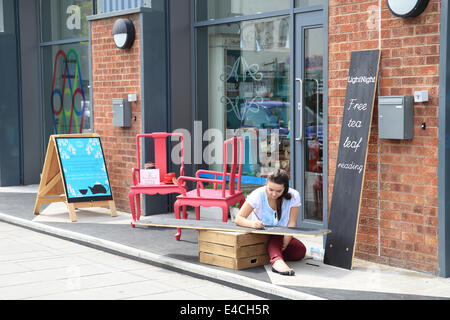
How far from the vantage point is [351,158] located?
6.04 m

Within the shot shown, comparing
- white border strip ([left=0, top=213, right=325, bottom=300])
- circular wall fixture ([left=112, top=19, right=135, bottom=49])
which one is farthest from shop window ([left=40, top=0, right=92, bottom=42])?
white border strip ([left=0, top=213, right=325, bottom=300])

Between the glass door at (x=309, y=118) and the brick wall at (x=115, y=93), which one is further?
the brick wall at (x=115, y=93)

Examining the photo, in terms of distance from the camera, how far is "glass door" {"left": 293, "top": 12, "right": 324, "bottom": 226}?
747 cm

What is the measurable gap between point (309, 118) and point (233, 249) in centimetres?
231

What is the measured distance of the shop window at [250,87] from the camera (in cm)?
795

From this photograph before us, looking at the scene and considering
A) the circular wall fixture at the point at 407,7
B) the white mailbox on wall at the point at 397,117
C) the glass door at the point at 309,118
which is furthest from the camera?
the glass door at the point at 309,118

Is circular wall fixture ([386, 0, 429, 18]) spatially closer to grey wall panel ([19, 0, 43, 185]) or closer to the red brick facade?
the red brick facade

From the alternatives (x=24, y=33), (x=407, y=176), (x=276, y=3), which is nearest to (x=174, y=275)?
(x=407, y=176)

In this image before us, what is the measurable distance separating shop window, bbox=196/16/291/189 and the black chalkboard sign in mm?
1806

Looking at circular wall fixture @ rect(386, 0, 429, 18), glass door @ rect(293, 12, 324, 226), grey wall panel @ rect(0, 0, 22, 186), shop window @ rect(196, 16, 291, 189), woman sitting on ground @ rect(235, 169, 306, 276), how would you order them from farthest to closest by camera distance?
grey wall panel @ rect(0, 0, 22, 186) < shop window @ rect(196, 16, 291, 189) < glass door @ rect(293, 12, 324, 226) < woman sitting on ground @ rect(235, 169, 306, 276) < circular wall fixture @ rect(386, 0, 429, 18)

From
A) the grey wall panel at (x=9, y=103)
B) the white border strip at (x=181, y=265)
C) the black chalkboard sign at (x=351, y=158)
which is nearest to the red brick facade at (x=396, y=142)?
the black chalkboard sign at (x=351, y=158)

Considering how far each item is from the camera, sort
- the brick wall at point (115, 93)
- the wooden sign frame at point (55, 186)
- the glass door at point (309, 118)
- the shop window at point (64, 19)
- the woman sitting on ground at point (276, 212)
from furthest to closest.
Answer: the shop window at point (64, 19) < the brick wall at point (115, 93) < the wooden sign frame at point (55, 186) < the glass door at point (309, 118) < the woman sitting on ground at point (276, 212)

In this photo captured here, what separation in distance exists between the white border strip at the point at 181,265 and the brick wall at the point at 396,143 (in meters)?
1.27

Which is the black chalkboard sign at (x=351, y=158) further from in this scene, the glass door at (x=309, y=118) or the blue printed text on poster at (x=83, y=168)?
the blue printed text on poster at (x=83, y=168)
